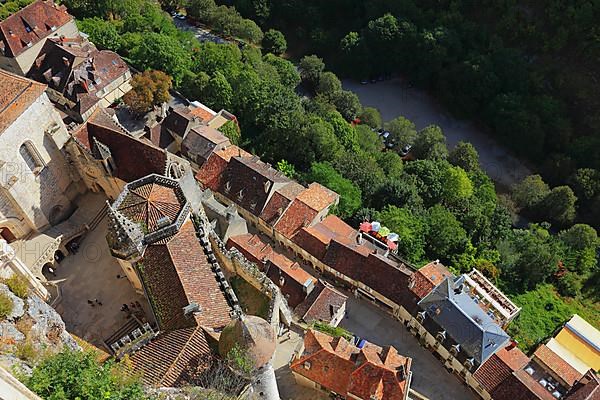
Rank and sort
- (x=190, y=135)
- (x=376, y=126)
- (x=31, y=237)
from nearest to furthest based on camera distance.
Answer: (x=31, y=237), (x=190, y=135), (x=376, y=126)

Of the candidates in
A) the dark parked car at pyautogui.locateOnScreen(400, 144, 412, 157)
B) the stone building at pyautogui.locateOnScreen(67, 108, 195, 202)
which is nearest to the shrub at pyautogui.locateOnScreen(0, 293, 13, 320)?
the stone building at pyautogui.locateOnScreen(67, 108, 195, 202)

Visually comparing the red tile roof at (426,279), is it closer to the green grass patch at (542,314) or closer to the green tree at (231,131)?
the green grass patch at (542,314)

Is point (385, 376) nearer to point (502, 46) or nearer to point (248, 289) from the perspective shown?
point (248, 289)

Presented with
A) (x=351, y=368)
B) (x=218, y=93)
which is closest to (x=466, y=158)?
(x=218, y=93)

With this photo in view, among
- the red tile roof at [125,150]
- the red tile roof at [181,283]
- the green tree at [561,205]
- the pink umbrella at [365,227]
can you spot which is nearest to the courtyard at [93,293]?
the red tile roof at [181,283]

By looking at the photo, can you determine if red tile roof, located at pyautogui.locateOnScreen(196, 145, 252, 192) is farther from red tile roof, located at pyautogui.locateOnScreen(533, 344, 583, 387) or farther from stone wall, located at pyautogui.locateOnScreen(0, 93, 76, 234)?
red tile roof, located at pyautogui.locateOnScreen(533, 344, 583, 387)

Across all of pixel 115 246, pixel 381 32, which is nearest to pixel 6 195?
pixel 115 246

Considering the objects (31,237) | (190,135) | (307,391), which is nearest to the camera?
(307,391)
